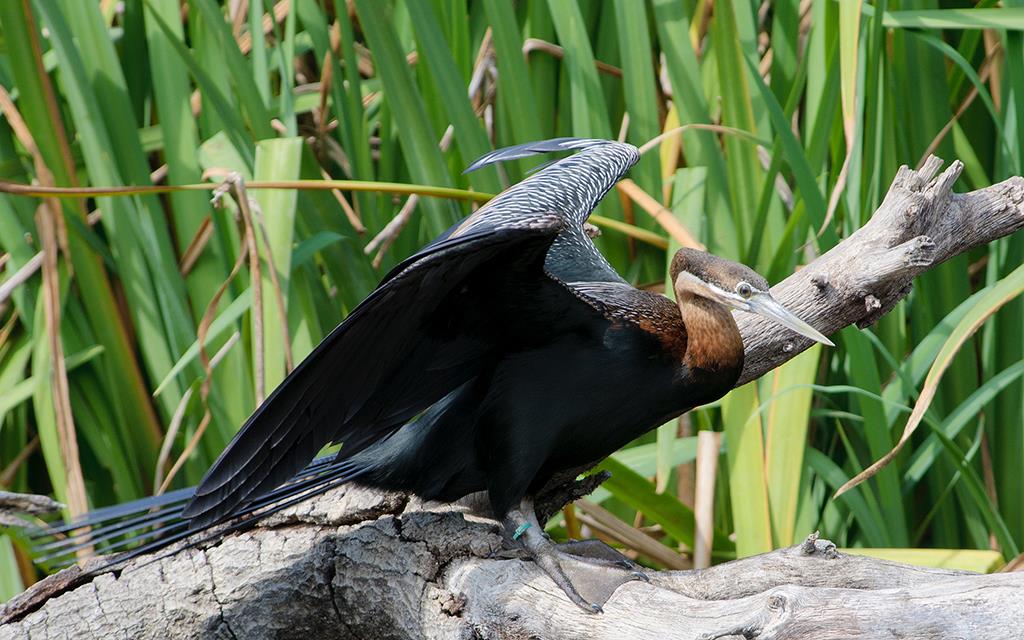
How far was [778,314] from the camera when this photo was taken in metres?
1.62

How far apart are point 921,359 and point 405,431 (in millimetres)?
972

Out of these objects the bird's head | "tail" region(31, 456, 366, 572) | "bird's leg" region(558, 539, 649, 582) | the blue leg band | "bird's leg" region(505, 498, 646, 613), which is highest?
the bird's head

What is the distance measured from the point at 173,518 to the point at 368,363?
1.20ft

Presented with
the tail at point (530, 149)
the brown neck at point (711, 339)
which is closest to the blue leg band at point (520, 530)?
the brown neck at point (711, 339)

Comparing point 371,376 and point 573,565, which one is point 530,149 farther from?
point 573,565

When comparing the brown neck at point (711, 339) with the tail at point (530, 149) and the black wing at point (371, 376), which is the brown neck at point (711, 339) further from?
the tail at point (530, 149)

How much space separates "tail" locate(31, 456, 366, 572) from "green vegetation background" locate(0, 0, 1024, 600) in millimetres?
386

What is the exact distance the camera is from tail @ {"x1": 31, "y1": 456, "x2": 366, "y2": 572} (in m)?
1.56

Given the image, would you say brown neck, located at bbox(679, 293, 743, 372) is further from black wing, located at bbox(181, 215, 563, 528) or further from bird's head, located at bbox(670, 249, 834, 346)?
black wing, located at bbox(181, 215, 563, 528)

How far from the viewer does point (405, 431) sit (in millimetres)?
1726

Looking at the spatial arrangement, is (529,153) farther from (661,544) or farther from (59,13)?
(59,13)

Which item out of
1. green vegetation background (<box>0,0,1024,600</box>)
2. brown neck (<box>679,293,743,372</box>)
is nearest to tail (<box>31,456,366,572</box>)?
green vegetation background (<box>0,0,1024,600</box>)

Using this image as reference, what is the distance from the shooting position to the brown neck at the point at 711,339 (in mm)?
1653

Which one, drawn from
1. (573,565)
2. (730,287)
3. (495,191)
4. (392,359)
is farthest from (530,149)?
(573,565)
